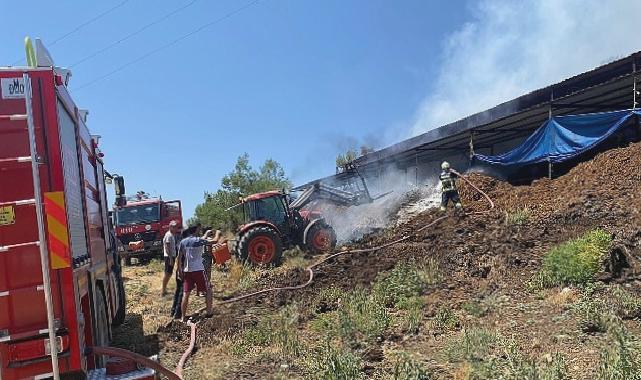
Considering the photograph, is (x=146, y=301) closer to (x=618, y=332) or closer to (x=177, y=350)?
(x=177, y=350)

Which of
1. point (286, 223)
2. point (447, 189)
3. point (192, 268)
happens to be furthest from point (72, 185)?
point (447, 189)

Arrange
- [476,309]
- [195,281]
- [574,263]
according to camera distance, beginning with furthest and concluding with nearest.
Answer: [195,281]
[574,263]
[476,309]

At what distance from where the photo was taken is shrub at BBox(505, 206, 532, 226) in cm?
1144

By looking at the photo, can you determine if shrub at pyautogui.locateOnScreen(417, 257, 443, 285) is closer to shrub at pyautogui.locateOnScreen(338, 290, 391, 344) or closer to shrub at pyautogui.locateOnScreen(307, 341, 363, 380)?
shrub at pyautogui.locateOnScreen(338, 290, 391, 344)

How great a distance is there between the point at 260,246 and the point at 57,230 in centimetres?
1018

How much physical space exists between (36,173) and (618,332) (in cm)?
480

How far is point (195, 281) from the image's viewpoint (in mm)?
8383

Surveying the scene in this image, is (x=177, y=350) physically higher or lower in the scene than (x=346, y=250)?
lower

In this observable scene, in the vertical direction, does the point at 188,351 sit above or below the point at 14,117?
below

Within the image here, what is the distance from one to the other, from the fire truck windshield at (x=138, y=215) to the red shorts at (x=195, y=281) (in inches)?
532

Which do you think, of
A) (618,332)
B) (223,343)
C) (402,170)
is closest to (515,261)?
(618,332)

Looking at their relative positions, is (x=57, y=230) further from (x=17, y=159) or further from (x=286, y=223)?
(x=286, y=223)

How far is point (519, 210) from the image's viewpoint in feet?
42.2

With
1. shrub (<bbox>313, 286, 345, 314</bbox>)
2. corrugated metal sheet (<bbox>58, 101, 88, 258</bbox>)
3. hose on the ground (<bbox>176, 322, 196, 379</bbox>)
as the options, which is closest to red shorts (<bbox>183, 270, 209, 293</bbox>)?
hose on the ground (<bbox>176, 322, 196, 379</bbox>)
